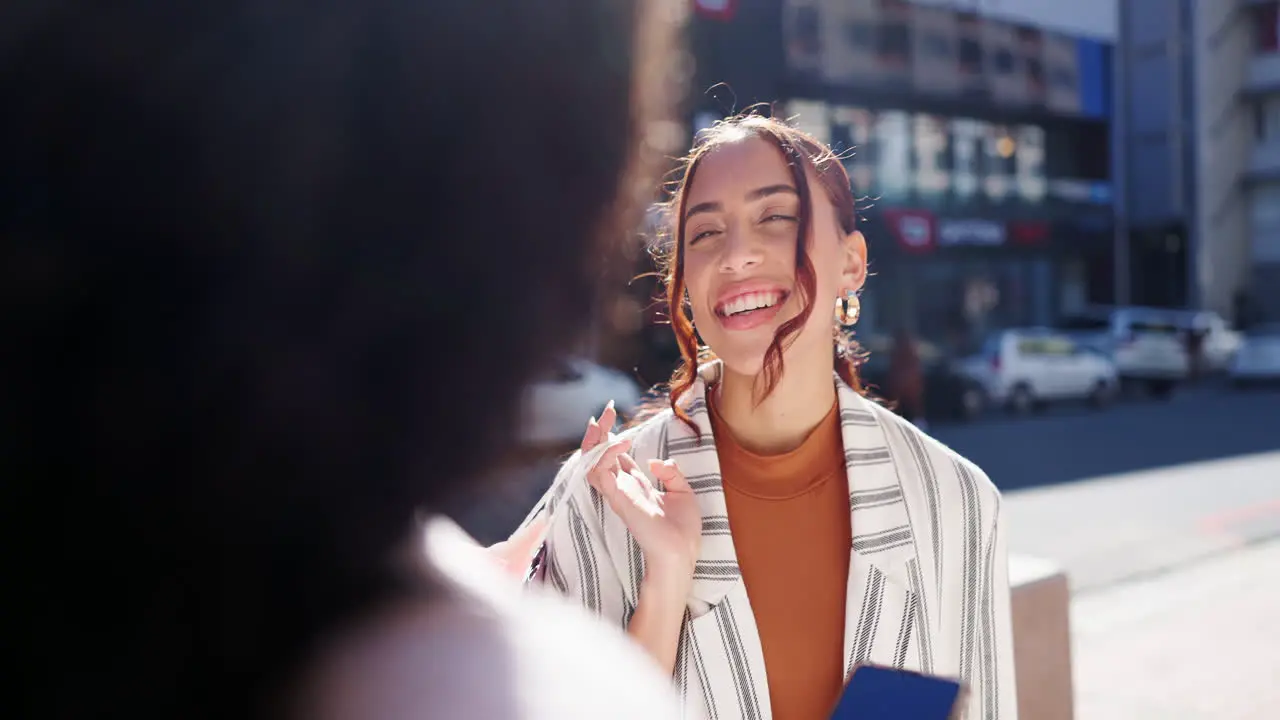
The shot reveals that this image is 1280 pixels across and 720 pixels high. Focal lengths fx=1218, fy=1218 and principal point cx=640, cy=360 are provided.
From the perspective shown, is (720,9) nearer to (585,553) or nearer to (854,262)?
(854,262)

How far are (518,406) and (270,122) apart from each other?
7.9 inches

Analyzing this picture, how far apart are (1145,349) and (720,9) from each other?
10.4 metres

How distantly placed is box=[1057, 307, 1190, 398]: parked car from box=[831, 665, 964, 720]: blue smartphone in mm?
23486

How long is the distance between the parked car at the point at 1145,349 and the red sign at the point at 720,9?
30.1ft

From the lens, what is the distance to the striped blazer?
183cm

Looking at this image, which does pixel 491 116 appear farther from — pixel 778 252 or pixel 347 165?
pixel 778 252

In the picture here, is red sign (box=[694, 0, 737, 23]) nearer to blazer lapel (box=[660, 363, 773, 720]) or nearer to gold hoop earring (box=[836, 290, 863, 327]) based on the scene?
gold hoop earring (box=[836, 290, 863, 327])

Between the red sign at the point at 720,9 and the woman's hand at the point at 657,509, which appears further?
the red sign at the point at 720,9

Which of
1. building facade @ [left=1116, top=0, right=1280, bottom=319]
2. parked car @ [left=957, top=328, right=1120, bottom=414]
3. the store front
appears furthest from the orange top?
building facade @ [left=1116, top=0, right=1280, bottom=319]

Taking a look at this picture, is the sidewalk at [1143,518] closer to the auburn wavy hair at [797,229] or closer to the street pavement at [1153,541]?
the street pavement at [1153,541]

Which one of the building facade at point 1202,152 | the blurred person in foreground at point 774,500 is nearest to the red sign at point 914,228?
the building facade at point 1202,152

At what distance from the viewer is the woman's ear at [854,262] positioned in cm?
219

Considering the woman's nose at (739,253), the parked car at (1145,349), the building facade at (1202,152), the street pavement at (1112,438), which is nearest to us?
the woman's nose at (739,253)

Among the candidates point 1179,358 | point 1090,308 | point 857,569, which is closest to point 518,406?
point 857,569
